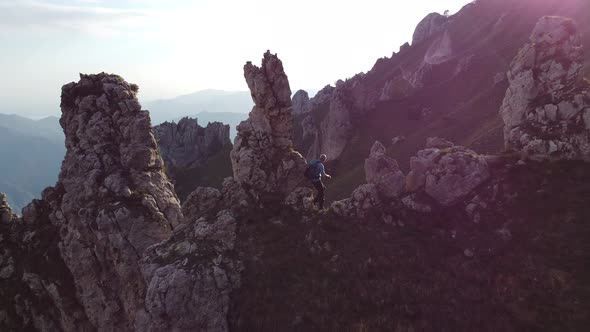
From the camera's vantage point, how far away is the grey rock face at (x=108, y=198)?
33.0 m

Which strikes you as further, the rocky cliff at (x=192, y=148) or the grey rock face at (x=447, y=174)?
the rocky cliff at (x=192, y=148)

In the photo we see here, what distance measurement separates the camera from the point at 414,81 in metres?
114

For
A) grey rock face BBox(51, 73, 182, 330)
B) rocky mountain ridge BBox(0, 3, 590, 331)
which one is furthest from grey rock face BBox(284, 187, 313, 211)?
grey rock face BBox(51, 73, 182, 330)

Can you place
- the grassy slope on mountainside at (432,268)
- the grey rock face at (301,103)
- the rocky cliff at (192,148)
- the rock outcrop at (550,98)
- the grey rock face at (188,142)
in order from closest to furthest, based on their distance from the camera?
the grassy slope on mountainside at (432,268), the rock outcrop at (550,98), the rocky cliff at (192,148), the grey rock face at (188,142), the grey rock face at (301,103)

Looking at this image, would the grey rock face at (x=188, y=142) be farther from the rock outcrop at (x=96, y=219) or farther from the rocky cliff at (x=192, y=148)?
the rock outcrop at (x=96, y=219)

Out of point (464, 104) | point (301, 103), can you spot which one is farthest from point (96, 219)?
point (301, 103)

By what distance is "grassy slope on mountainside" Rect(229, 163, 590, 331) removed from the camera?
17547 mm

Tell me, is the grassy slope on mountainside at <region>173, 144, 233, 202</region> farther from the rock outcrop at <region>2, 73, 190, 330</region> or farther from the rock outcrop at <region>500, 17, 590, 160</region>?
the rock outcrop at <region>500, 17, 590, 160</region>

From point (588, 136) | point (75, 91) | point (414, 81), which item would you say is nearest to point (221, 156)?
point (414, 81)

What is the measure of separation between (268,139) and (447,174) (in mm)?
14334

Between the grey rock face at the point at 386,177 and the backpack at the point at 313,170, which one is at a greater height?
the backpack at the point at 313,170

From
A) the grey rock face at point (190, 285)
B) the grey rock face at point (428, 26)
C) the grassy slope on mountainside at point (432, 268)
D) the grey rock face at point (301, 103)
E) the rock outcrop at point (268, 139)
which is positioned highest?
the grey rock face at point (428, 26)

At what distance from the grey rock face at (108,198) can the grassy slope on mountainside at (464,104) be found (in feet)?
138

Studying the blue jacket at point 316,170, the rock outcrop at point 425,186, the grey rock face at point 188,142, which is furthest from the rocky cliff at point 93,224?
the grey rock face at point 188,142
